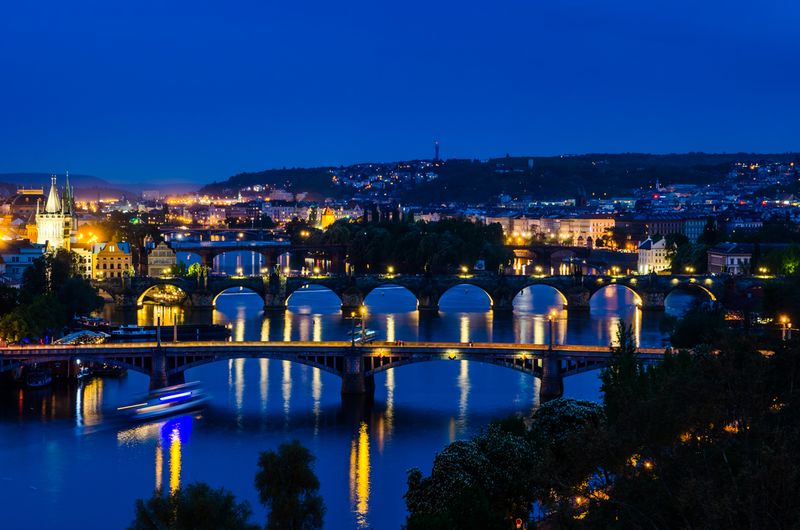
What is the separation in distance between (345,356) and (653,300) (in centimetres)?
2167

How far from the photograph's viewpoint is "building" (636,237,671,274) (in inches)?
2504

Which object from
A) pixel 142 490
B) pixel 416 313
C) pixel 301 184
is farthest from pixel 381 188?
pixel 142 490

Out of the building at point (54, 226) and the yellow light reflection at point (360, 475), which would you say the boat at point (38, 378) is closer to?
the yellow light reflection at point (360, 475)

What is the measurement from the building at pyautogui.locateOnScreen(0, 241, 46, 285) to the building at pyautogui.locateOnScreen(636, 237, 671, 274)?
2750cm

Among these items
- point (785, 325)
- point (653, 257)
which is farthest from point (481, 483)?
point (653, 257)

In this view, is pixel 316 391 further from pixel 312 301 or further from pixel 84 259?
pixel 84 259

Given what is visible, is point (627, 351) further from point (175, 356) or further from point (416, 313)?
point (416, 313)

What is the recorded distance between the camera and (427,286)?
158ft

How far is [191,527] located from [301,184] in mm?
166699

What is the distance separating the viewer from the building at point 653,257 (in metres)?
63.6

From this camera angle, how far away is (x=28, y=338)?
3247 cm

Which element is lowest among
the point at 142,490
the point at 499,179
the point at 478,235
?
the point at 142,490

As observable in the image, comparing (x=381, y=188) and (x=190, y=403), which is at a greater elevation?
(x=381, y=188)

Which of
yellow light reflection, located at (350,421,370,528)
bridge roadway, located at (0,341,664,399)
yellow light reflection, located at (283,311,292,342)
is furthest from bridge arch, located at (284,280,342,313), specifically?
yellow light reflection, located at (350,421,370,528)
